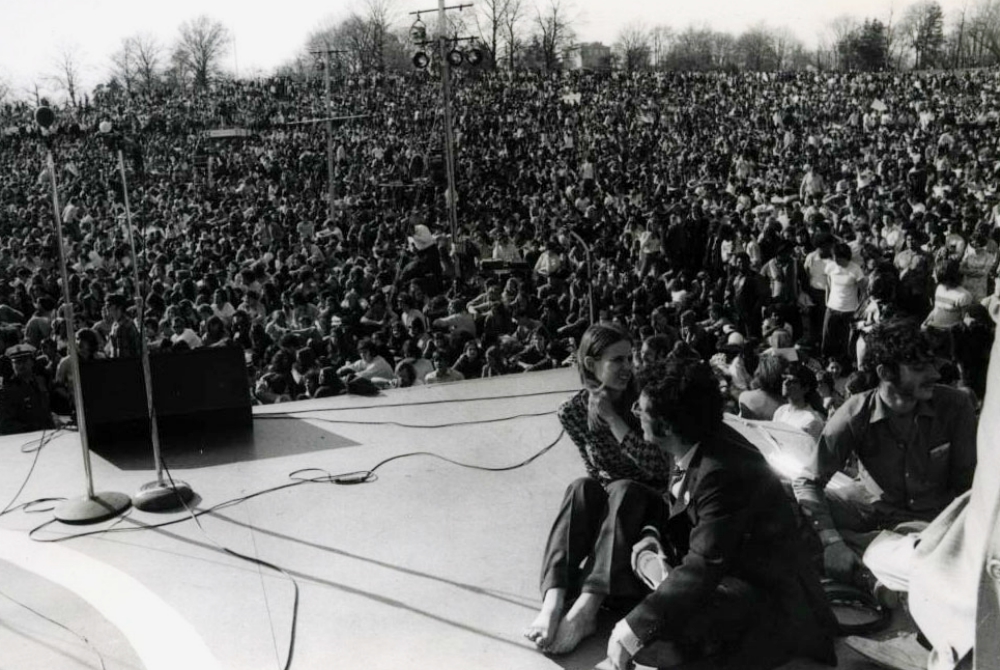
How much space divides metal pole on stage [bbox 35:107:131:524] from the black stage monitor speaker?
3.28ft

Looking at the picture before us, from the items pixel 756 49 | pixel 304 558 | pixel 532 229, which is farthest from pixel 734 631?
pixel 756 49

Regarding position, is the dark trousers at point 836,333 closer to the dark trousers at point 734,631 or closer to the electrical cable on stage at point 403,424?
the electrical cable on stage at point 403,424

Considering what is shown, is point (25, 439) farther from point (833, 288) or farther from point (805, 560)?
point (833, 288)

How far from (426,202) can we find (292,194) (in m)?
3.64

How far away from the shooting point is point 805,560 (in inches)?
117

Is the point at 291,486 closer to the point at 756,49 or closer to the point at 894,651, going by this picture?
the point at 894,651

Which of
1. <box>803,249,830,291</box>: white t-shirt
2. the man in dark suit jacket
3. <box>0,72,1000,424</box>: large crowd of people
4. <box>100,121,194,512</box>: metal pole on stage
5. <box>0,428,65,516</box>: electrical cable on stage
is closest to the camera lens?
the man in dark suit jacket

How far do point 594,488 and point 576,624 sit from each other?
1.59 feet

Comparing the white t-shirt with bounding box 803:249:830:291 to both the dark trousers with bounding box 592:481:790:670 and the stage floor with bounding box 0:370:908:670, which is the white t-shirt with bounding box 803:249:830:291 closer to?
the stage floor with bounding box 0:370:908:670

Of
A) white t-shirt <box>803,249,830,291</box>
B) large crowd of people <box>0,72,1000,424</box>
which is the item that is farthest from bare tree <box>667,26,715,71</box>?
white t-shirt <box>803,249,830,291</box>

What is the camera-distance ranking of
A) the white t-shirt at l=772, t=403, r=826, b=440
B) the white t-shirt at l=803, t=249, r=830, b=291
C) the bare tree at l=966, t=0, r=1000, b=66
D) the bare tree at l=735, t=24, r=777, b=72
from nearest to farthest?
the white t-shirt at l=772, t=403, r=826, b=440, the white t-shirt at l=803, t=249, r=830, b=291, the bare tree at l=966, t=0, r=1000, b=66, the bare tree at l=735, t=24, r=777, b=72

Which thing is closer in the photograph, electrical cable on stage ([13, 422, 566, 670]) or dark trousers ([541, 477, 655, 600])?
dark trousers ([541, 477, 655, 600])

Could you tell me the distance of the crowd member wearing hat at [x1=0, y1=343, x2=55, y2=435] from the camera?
22.5 feet

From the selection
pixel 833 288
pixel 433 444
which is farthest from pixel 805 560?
pixel 833 288
